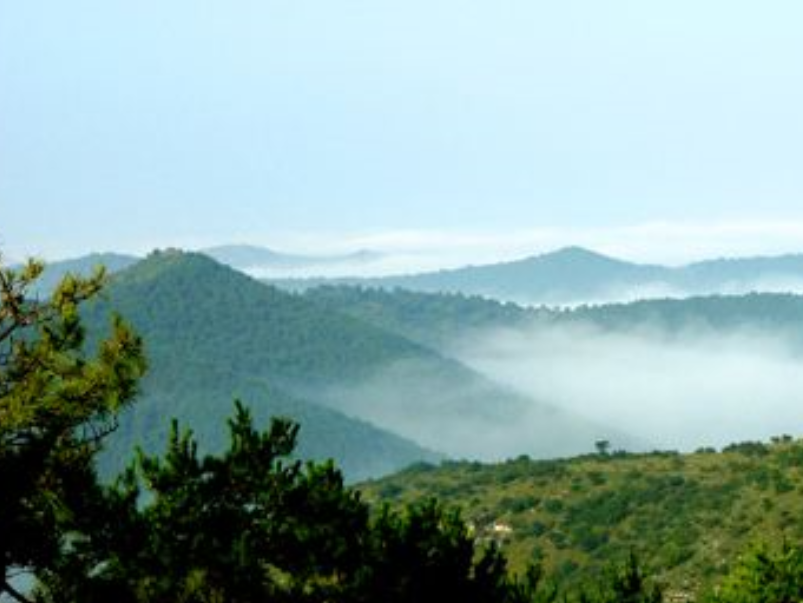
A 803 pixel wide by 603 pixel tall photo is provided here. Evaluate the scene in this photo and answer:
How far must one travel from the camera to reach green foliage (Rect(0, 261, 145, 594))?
25.6 metres

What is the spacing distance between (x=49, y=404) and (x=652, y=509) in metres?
135

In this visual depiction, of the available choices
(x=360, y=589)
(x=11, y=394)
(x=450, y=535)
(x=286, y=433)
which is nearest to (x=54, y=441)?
(x=11, y=394)

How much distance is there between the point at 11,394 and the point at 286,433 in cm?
597

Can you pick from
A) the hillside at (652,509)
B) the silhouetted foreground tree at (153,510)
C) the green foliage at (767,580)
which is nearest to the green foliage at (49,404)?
the silhouetted foreground tree at (153,510)

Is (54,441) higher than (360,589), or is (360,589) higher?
(54,441)

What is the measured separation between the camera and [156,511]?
2898 cm

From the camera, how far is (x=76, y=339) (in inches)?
1071

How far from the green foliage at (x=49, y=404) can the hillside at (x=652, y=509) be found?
284 feet

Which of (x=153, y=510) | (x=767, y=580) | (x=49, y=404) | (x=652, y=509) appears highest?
(x=49, y=404)

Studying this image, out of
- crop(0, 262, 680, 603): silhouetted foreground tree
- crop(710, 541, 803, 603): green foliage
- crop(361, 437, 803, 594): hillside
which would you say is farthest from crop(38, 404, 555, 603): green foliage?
crop(361, 437, 803, 594): hillside

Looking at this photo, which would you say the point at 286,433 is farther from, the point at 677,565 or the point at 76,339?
the point at 677,565

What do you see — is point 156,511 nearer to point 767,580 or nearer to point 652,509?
point 767,580

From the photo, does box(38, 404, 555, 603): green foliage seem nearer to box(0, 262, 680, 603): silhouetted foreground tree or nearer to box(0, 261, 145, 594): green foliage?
box(0, 262, 680, 603): silhouetted foreground tree

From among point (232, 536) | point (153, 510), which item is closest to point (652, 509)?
point (232, 536)
